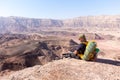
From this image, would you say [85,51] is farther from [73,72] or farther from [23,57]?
[23,57]

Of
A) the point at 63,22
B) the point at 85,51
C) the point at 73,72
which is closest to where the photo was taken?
the point at 73,72

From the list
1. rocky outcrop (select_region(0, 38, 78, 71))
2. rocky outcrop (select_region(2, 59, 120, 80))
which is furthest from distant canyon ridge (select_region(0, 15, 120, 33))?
rocky outcrop (select_region(2, 59, 120, 80))

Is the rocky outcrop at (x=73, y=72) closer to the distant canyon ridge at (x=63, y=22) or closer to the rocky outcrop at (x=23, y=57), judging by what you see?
the rocky outcrop at (x=23, y=57)

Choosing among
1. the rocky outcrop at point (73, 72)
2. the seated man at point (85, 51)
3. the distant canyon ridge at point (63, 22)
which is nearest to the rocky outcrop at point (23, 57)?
the seated man at point (85, 51)

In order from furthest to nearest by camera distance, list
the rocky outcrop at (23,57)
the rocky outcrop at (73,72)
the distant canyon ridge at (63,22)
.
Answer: the distant canyon ridge at (63,22), the rocky outcrop at (23,57), the rocky outcrop at (73,72)

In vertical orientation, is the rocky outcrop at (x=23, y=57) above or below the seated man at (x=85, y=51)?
below

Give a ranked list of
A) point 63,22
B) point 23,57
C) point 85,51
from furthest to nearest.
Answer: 1. point 63,22
2. point 23,57
3. point 85,51


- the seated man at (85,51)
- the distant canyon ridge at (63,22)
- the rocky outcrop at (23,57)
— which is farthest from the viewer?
the distant canyon ridge at (63,22)

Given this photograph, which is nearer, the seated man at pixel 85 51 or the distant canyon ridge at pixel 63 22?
the seated man at pixel 85 51

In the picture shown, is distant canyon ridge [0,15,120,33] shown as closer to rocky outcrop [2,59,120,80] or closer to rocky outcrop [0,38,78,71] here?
rocky outcrop [0,38,78,71]

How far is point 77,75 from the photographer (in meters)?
6.90

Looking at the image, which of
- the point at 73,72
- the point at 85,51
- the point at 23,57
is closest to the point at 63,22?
the point at 23,57

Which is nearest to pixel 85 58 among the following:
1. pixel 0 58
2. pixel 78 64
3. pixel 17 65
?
pixel 78 64

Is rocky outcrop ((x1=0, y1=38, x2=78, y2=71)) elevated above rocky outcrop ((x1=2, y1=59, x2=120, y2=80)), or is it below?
below
